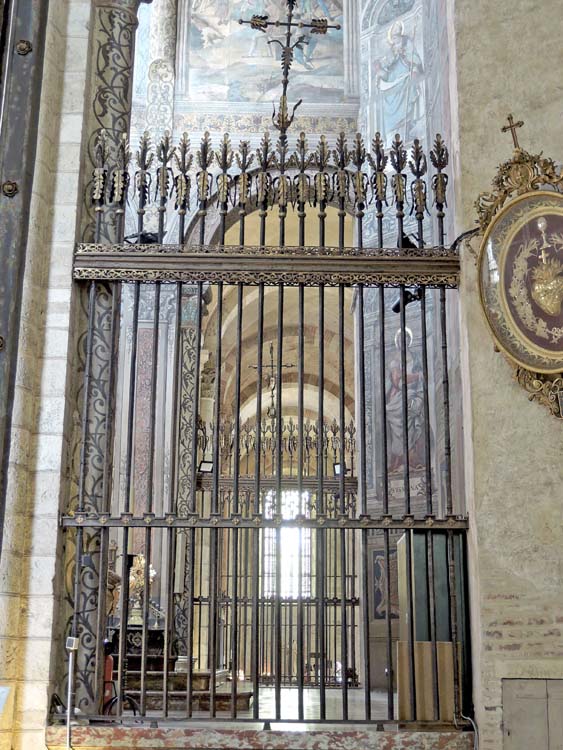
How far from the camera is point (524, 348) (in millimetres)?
5941

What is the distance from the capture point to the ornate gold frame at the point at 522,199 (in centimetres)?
593

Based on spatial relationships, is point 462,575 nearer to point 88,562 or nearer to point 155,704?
point 88,562

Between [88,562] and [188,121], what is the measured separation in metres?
13.1

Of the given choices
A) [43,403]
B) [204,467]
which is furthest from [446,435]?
[204,467]

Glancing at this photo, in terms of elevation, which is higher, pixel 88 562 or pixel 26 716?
pixel 88 562

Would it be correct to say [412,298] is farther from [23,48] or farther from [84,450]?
[23,48]

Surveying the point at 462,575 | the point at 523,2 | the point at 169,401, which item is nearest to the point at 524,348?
the point at 462,575

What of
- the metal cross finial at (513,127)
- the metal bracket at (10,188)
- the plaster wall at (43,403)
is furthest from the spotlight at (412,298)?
the metal bracket at (10,188)

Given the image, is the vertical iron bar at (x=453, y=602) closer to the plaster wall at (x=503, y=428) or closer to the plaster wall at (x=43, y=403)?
the plaster wall at (x=503, y=428)

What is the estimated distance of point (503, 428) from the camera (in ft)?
19.6

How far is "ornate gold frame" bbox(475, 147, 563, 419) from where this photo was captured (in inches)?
233

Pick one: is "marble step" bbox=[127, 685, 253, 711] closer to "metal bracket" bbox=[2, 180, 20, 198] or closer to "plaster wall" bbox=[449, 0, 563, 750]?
"plaster wall" bbox=[449, 0, 563, 750]

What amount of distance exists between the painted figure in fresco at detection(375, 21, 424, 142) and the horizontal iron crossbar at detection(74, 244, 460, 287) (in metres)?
9.41

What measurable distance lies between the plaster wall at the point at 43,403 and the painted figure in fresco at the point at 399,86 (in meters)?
9.23
